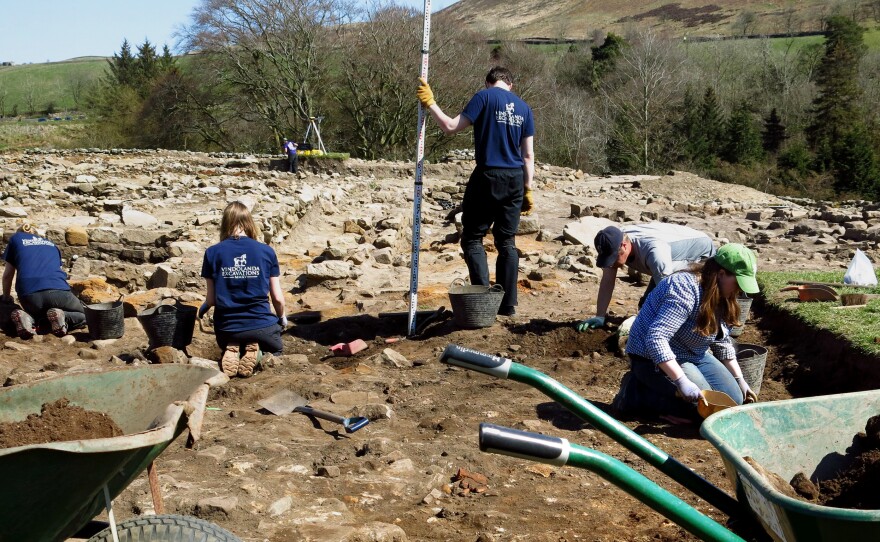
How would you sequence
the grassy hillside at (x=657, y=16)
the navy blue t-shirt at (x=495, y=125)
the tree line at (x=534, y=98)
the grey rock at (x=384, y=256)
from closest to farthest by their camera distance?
1. the navy blue t-shirt at (x=495, y=125)
2. the grey rock at (x=384, y=256)
3. the tree line at (x=534, y=98)
4. the grassy hillside at (x=657, y=16)

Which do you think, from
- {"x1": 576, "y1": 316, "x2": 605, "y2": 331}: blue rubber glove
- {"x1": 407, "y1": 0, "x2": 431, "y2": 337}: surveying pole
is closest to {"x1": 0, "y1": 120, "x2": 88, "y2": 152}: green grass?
{"x1": 407, "y1": 0, "x2": 431, "y2": 337}: surveying pole

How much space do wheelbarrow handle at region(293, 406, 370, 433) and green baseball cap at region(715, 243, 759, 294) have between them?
2174mm

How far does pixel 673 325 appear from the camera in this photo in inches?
171

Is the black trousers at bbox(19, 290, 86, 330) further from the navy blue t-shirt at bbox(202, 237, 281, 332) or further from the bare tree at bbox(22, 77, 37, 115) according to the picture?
the bare tree at bbox(22, 77, 37, 115)

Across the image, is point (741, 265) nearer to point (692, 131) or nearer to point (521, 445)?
point (521, 445)

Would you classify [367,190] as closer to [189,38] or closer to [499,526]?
[499,526]

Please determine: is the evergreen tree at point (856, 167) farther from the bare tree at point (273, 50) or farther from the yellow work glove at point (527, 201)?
the yellow work glove at point (527, 201)

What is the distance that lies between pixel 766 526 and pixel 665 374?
211 centimetres

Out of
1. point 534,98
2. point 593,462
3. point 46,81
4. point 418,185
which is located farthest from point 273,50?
point 46,81

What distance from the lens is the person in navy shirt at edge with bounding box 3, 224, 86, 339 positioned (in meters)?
7.27

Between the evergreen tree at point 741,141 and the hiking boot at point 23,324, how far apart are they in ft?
117

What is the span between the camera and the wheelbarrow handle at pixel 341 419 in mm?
4641

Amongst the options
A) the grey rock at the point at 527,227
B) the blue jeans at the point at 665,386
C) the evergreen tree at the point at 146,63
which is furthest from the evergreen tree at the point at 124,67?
the blue jeans at the point at 665,386

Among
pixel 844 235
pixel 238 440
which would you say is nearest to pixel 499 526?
pixel 238 440
